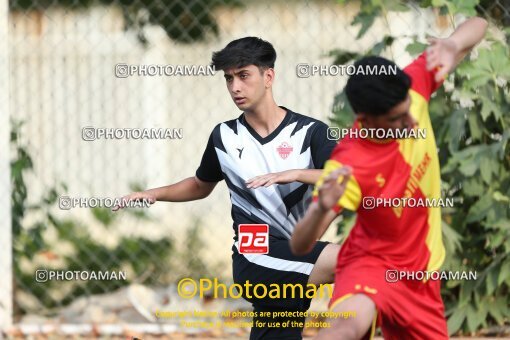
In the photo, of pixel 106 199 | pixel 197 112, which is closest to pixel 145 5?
pixel 197 112

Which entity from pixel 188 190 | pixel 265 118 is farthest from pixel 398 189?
pixel 188 190

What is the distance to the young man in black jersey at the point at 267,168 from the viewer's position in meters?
5.57

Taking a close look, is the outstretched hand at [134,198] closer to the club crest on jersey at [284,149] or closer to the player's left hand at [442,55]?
the club crest on jersey at [284,149]

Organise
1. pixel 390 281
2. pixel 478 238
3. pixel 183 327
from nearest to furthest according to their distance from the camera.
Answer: pixel 390 281 → pixel 478 238 → pixel 183 327

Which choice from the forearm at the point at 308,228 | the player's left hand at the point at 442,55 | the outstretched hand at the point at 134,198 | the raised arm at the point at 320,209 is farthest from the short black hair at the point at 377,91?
the outstretched hand at the point at 134,198

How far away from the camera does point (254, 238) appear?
18.4 feet

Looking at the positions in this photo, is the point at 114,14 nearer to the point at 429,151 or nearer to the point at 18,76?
the point at 18,76

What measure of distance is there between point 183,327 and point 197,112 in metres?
1.53

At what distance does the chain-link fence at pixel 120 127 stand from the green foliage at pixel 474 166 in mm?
695

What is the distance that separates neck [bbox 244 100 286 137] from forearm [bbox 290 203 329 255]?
1496 millimetres

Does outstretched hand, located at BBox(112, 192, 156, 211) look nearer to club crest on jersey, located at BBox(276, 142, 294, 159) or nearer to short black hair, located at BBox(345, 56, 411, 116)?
club crest on jersey, located at BBox(276, 142, 294, 159)

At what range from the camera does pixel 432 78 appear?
4723mm

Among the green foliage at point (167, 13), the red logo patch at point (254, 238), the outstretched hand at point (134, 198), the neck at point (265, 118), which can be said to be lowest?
the red logo patch at point (254, 238)

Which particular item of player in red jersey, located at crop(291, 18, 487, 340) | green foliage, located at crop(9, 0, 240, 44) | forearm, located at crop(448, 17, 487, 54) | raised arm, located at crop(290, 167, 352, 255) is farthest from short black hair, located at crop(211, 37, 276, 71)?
green foliage, located at crop(9, 0, 240, 44)
